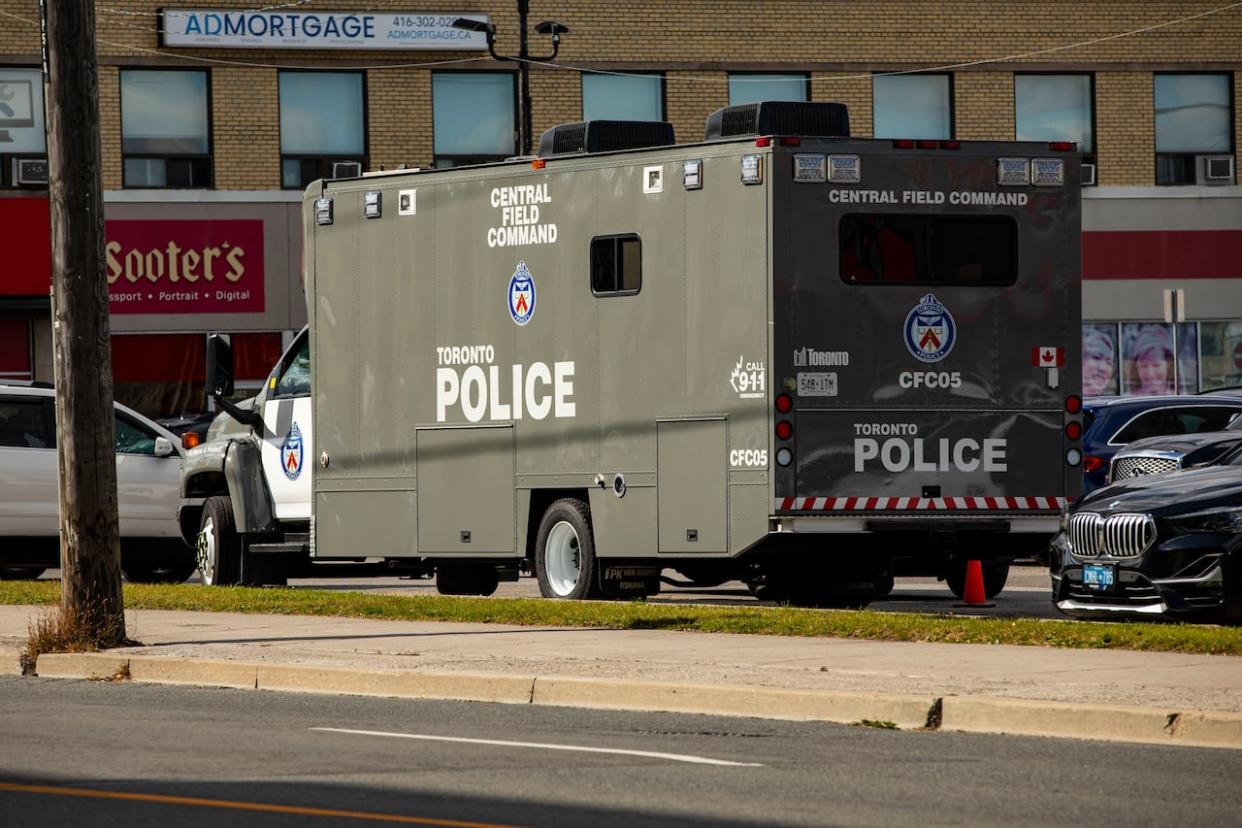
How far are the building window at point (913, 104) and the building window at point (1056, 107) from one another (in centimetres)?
127

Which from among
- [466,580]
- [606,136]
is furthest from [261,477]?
[606,136]

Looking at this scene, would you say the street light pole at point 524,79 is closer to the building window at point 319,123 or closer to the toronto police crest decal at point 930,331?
the building window at point 319,123

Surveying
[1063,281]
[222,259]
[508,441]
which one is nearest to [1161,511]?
[1063,281]

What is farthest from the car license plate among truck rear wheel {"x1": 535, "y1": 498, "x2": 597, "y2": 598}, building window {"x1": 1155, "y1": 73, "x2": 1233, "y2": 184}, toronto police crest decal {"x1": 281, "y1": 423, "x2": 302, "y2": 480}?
building window {"x1": 1155, "y1": 73, "x2": 1233, "y2": 184}

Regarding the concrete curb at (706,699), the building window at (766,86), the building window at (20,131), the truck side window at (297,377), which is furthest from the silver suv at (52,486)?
the building window at (766,86)

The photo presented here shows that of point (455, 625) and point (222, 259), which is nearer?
point (455, 625)

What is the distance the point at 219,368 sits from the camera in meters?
18.8

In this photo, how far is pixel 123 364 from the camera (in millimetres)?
35656

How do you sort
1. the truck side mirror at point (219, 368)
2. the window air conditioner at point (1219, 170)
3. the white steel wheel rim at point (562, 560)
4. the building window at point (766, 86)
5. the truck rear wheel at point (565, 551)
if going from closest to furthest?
the truck rear wheel at point (565, 551) < the white steel wheel rim at point (562, 560) < the truck side mirror at point (219, 368) < the building window at point (766, 86) < the window air conditioner at point (1219, 170)

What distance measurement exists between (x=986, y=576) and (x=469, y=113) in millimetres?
21094

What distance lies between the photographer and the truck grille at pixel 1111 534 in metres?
13.8

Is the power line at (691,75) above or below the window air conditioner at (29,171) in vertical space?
above

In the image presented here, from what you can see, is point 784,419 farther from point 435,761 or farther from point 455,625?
point 435,761

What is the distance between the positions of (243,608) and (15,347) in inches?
786
